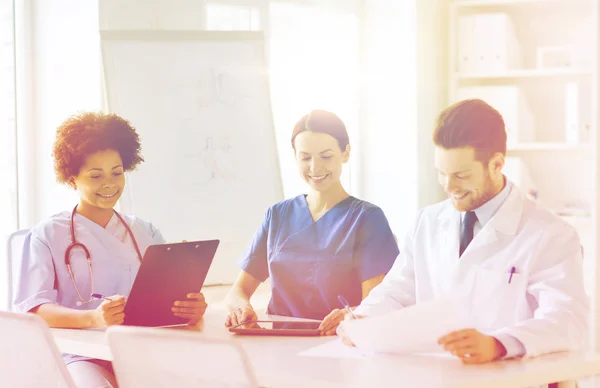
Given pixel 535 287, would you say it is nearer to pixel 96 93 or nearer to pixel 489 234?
pixel 489 234

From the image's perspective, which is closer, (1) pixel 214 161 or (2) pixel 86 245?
(2) pixel 86 245

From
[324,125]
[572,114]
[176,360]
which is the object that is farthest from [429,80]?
[176,360]

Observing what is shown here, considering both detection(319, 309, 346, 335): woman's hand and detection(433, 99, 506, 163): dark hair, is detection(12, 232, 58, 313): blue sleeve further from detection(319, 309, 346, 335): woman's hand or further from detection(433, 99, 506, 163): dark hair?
detection(433, 99, 506, 163): dark hair

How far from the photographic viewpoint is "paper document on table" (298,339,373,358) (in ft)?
5.73

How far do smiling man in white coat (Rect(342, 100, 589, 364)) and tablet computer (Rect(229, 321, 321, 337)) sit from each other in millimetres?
163

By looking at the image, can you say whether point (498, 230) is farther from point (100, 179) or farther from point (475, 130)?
point (100, 179)

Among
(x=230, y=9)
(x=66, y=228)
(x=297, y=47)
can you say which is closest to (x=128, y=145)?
(x=66, y=228)

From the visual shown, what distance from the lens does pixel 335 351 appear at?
1798 mm

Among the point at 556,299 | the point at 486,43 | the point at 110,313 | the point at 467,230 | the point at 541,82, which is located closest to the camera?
the point at 556,299

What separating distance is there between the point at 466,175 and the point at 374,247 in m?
0.59

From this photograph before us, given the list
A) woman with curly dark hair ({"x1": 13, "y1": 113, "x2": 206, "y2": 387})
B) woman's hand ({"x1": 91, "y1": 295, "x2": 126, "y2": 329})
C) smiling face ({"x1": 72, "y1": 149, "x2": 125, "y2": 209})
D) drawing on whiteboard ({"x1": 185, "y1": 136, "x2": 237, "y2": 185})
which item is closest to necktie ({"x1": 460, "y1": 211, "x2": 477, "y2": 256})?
woman with curly dark hair ({"x1": 13, "y1": 113, "x2": 206, "y2": 387})

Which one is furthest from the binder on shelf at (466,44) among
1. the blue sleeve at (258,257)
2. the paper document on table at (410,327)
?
the paper document on table at (410,327)

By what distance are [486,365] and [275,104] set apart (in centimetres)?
269

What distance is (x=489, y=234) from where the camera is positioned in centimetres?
186
